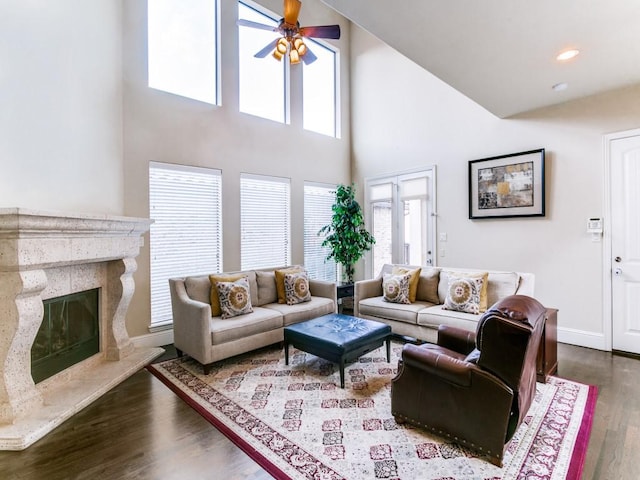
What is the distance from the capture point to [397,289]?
422 cm

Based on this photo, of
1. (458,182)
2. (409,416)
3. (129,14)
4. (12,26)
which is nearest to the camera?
(409,416)

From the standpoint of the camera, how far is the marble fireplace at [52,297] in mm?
2338

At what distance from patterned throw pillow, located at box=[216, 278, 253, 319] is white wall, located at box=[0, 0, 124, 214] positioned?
1.56 metres

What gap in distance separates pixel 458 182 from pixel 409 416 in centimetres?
370

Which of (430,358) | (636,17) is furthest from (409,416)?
(636,17)

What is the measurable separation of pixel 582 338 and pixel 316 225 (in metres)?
→ 4.10

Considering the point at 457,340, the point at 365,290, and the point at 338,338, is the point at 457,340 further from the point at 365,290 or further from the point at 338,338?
the point at 365,290

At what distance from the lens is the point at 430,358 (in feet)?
7.13

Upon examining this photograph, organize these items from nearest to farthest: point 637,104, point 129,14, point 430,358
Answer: point 430,358 < point 637,104 < point 129,14

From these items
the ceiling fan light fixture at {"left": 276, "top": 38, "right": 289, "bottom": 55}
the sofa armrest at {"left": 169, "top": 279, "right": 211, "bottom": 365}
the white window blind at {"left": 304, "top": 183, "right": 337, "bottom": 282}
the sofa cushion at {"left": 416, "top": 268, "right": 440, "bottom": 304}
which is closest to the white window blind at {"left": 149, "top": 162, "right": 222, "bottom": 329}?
the sofa armrest at {"left": 169, "top": 279, "right": 211, "bottom": 365}

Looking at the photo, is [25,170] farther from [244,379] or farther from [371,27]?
[371,27]

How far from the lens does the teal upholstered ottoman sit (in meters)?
2.96

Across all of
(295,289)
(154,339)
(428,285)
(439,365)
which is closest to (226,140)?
(295,289)

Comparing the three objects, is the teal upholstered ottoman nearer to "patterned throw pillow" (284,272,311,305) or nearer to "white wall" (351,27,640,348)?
"patterned throw pillow" (284,272,311,305)
